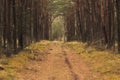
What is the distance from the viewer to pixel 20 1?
20547 millimetres

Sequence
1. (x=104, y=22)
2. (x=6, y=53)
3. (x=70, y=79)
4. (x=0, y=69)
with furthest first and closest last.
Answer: (x=104, y=22) < (x=6, y=53) < (x=0, y=69) < (x=70, y=79)

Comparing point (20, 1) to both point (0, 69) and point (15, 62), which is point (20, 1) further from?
point (0, 69)

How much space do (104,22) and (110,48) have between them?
199 cm

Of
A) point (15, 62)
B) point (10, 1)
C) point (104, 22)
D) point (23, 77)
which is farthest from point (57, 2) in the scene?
point (23, 77)

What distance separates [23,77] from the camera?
11.5 metres

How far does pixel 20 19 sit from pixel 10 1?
2.19 m

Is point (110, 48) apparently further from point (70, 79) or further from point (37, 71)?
point (70, 79)

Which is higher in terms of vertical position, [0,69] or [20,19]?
[20,19]

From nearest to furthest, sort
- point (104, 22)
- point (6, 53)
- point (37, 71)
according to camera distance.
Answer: point (37, 71)
point (6, 53)
point (104, 22)

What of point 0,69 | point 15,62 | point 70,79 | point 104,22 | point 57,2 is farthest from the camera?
point 57,2

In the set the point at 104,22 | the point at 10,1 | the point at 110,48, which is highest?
the point at 10,1

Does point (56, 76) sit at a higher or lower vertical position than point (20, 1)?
lower

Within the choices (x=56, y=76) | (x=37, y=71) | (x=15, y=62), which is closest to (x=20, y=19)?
(x=15, y=62)

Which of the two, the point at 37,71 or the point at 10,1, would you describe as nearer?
→ the point at 37,71
